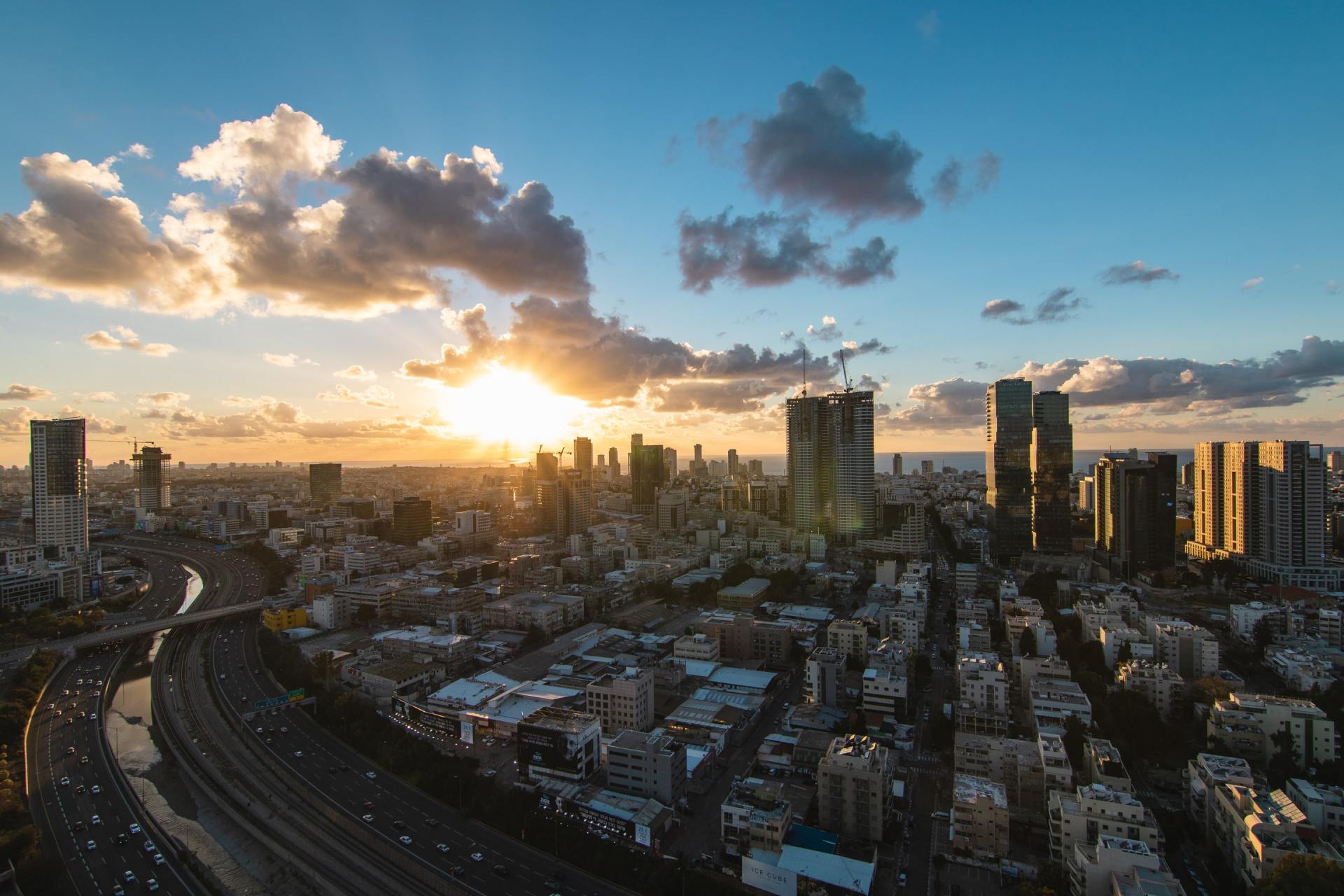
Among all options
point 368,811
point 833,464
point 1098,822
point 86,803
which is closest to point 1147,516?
point 833,464

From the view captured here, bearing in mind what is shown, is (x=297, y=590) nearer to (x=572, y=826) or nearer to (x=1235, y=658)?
(x=572, y=826)

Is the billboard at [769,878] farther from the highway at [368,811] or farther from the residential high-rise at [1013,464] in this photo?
the residential high-rise at [1013,464]

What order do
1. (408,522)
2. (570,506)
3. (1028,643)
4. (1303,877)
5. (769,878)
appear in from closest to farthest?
1. (1303,877)
2. (769,878)
3. (1028,643)
4. (408,522)
5. (570,506)

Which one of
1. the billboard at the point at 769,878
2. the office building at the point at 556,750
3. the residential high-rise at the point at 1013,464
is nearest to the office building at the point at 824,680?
the office building at the point at 556,750

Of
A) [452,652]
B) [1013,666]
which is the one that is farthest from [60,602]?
[1013,666]

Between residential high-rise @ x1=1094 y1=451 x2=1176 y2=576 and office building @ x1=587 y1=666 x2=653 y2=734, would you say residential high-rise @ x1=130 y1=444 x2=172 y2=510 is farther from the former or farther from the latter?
residential high-rise @ x1=1094 y1=451 x2=1176 y2=576

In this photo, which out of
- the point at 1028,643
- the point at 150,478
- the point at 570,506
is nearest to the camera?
the point at 1028,643

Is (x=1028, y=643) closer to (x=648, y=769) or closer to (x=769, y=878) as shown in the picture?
(x=648, y=769)
